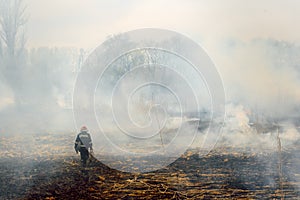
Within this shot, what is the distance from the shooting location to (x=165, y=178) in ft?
42.6

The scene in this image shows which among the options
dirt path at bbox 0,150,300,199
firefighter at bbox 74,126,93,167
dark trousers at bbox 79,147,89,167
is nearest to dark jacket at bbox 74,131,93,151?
firefighter at bbox 74,126,93,167

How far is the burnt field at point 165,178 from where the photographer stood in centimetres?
1155

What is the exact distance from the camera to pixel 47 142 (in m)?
17.7

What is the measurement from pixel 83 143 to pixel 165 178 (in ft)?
11.4

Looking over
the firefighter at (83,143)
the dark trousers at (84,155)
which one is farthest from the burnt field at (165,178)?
the firefighter at (83,143)

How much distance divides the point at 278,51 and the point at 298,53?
3.95 ft

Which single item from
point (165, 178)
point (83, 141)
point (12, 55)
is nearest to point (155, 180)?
point (165, 178)

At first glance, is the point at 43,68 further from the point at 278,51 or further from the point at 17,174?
the point at 278,51

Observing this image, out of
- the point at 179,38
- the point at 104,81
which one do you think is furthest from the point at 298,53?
the point at 104,81

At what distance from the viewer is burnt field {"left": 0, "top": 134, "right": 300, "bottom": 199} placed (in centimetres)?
1155

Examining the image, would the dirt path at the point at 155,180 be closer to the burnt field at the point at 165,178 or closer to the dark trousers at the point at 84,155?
the burnt field at the point at 165,178

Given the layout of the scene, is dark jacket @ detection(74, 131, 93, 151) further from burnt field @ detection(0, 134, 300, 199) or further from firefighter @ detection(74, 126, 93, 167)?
burnt field @ detection(0, 134, 300, 199)

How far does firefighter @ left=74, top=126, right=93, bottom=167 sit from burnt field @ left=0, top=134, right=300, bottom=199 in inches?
16.0

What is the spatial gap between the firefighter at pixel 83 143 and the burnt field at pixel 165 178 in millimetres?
406
